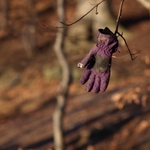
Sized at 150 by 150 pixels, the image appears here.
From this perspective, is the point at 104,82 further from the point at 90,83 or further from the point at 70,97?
the point at 70,97

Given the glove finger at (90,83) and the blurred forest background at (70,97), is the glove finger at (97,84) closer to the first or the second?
the glove finger at (90,83)

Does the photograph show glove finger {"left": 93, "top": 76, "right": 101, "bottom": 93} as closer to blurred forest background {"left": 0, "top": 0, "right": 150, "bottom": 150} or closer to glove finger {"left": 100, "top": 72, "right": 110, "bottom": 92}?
glove finger {"left": 100, "top": 72, "right": 110, "bottom": 92}

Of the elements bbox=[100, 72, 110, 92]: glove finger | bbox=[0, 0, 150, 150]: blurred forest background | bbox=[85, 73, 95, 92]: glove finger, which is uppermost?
bbox=[0, 0, 150, 150]: blurred forest background

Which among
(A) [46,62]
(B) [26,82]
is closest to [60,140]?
(B) [26,82]

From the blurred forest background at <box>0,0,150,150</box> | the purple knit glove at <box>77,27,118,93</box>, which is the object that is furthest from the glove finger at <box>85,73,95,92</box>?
the blurred forest background at <box>0,0,150,150</box>

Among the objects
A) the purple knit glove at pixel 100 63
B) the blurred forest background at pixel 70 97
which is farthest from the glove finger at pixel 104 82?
the blurred forest background at pixel 70 97

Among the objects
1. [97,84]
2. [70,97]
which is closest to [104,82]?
[97,84]

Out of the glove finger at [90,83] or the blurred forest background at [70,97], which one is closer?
the glove finger at [90,83]
